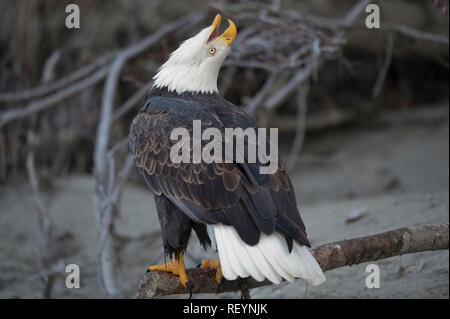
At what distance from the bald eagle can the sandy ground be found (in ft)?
1.87

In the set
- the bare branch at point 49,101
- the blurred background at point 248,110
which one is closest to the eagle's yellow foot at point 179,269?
the blurred background at point 248,110

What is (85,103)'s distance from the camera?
5.43 m

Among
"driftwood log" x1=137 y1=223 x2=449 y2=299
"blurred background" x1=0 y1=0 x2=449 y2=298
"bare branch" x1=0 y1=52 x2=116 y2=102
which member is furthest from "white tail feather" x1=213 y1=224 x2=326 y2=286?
"bare branch" x1=0 y1=52 x2=116 y2=102

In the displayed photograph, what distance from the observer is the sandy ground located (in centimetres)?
309

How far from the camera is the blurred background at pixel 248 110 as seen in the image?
3529 mm

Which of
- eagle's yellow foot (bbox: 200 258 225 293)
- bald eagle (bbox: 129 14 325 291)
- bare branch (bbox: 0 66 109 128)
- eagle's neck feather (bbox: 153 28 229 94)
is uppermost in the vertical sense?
bare branch (bbox: 0 66 109 128)

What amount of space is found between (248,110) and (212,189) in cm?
189

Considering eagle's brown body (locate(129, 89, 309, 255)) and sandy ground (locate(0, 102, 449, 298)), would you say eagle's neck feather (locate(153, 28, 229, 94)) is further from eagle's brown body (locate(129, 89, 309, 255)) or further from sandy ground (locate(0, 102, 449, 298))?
sandy ground (locate(0, 102, 449, 298))

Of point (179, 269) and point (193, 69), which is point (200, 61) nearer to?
point (193, 69)

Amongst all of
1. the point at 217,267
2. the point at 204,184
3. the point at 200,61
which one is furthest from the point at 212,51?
the point at 217,267

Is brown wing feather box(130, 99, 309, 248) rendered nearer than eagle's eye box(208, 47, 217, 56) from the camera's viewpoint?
Yes

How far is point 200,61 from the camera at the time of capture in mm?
2746

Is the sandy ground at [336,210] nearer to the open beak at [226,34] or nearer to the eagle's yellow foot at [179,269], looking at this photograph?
the eagle's yellow foot at [179,269]

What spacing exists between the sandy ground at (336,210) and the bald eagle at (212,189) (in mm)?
569
